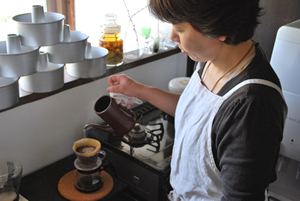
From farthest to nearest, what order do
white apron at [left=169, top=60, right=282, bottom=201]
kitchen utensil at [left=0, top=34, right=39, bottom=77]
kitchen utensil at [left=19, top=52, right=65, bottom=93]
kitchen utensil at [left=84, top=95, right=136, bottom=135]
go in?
1. kitchen utensil at [left=84, top=95, right=136, bottom=135]
2. kitchen utensil at [left=19, top=52, right=65, bottom=93]
3. kitchen utensil at [left=0, top=34, right=39, bottom=77]
4. white apron at [left=169, top=60, right=282, bottom=201]

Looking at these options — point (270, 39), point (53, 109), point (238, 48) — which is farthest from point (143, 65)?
A: point (238, 48)

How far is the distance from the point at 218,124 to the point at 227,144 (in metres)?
0.07

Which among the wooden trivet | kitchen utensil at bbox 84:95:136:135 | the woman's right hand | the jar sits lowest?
the wooden trivet

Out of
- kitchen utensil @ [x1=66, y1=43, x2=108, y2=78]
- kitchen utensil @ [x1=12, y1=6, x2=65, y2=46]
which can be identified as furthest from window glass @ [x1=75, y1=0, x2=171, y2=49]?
kitchen utensil @ [x1=12, y1=6, x2=65, y2=46]

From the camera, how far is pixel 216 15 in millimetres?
729

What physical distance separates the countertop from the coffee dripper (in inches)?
2.9

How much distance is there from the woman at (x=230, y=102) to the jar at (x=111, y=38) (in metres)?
0.67

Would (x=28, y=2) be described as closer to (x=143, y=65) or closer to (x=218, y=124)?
(x=143, y=65)

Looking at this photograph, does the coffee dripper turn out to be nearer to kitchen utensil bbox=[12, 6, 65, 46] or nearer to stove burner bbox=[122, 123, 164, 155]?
stove burner bbox=[122, 123, 164, 155]

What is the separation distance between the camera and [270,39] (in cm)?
182

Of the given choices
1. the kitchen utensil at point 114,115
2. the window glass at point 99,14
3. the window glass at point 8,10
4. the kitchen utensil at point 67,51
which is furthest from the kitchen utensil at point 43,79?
the window glass at point 99,14

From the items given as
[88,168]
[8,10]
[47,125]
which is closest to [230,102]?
[88,168]

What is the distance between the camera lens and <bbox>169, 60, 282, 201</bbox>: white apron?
35.7 inches

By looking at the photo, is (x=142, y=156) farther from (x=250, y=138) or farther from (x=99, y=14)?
(x=99, y=14)
